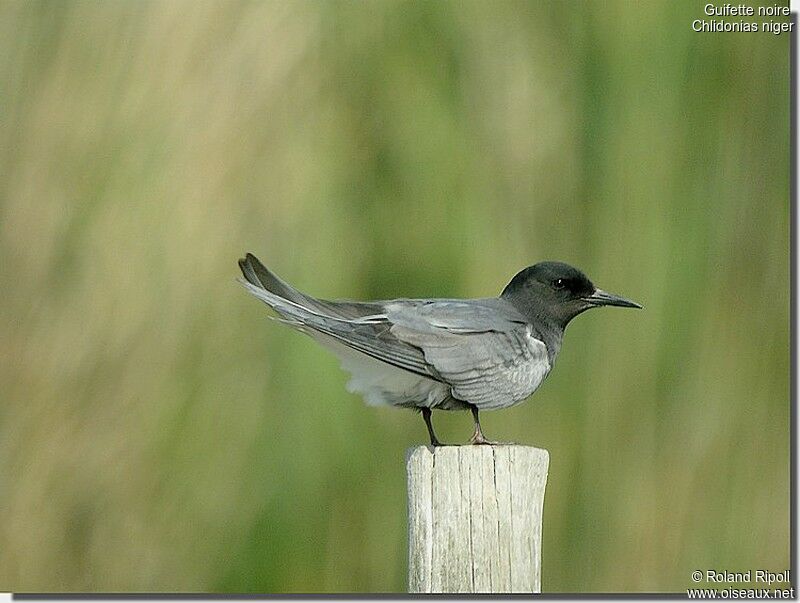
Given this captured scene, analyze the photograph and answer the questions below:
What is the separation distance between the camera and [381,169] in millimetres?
4777

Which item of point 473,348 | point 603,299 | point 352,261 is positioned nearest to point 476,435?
point 473,348

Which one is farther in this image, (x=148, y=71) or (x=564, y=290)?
(x=148, y=71)

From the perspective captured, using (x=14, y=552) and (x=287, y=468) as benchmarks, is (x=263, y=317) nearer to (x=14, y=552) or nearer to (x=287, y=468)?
(x=287, y=468)

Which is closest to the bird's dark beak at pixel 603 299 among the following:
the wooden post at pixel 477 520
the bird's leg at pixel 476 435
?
the bird's leg at pixel 476 435

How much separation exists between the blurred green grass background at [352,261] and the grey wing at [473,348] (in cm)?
107

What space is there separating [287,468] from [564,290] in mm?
1275

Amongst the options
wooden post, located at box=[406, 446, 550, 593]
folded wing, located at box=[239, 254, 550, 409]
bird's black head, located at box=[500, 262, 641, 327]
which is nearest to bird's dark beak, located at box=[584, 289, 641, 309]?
bird's black head, located at box=[500, 262, 641, 327]

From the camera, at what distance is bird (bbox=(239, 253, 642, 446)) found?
11.2 feet

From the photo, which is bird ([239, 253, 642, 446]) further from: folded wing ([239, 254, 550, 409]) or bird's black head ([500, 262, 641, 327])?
bird's black head ([500, 262, 641, 327])

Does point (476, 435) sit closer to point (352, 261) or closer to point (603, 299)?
point (603, 299)

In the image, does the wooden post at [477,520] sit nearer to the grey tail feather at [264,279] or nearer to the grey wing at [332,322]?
the grey wing at [332,322]

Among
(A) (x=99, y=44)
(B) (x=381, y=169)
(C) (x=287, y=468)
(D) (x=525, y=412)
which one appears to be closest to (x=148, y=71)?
(A) (x=99, y=44)

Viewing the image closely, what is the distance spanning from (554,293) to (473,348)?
550mm

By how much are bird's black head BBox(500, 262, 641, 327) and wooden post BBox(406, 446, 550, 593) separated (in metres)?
0.95
